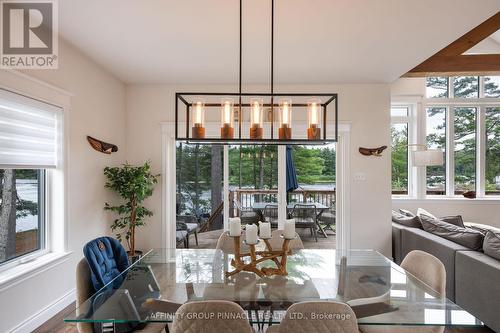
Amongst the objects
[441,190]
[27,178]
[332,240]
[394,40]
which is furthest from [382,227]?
[27,178]

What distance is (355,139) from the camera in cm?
412

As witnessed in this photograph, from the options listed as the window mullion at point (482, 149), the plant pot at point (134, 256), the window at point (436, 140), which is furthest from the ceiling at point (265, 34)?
the window mullion at point (482, 149)

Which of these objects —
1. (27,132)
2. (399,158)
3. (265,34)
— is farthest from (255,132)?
(399,158)

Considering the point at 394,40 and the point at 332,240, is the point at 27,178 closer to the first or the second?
the point at 394,40

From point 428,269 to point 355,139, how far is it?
2469mm

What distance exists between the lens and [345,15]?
2.32 m

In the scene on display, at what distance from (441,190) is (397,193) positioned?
0.83 meters

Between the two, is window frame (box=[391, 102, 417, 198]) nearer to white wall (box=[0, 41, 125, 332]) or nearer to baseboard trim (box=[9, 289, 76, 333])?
white wall (box=[0, 41, 125, 332])

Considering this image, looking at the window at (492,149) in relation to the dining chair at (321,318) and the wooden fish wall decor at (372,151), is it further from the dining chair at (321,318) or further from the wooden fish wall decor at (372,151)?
the dining chair at (321,318)

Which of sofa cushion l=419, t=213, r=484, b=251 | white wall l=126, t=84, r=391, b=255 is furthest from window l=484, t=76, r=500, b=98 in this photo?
sofa cushion l=419, t=213, r=484, b=251

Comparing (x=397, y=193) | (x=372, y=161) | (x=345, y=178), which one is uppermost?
(x=372, y=161)

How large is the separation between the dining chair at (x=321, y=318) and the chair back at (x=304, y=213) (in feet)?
10.5

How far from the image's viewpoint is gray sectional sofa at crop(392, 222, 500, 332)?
2232 millimetres

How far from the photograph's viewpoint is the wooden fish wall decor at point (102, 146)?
10.6ft
